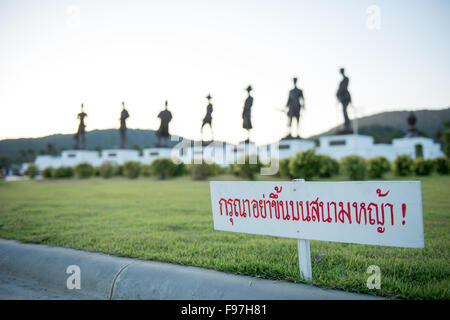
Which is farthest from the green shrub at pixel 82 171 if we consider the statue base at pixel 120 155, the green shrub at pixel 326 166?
the green shrub at pixel 326 166

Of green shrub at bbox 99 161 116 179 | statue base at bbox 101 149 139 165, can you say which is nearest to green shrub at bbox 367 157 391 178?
green shrub at bbox 99 161 116 179

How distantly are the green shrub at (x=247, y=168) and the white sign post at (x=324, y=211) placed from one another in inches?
427

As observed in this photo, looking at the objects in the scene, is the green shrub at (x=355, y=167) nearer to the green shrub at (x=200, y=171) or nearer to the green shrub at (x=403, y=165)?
the green shrub at (x=403, y=165)

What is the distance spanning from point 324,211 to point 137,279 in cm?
170

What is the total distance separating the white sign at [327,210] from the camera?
214cm

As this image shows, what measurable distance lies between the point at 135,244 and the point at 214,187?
1.45 meters

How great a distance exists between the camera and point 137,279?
2.78 meters

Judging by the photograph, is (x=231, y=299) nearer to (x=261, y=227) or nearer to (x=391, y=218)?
(x=261, y=227)

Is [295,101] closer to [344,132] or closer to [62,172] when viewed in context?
[344,132]

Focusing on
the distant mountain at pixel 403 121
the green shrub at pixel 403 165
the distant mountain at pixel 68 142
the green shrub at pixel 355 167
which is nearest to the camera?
the green shrub at pixel 355 167

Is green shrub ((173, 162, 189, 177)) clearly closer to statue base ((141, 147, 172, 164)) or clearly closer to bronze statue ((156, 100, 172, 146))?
bronze statue ((156, 100, 172, 146))

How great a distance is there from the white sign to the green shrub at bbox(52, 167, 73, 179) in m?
20.5
